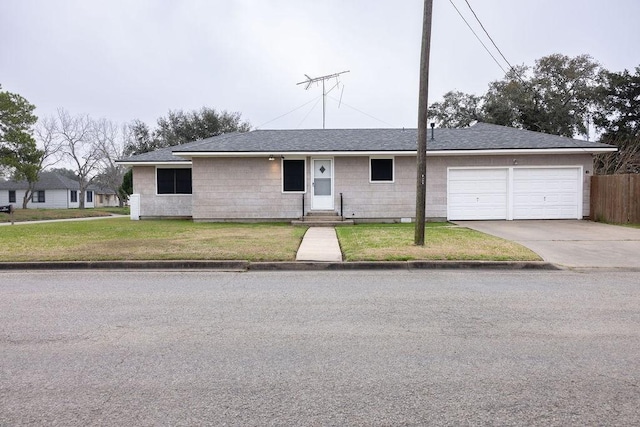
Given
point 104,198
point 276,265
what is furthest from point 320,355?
point 104,198

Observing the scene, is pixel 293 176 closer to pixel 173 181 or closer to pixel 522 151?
pixel 173 181

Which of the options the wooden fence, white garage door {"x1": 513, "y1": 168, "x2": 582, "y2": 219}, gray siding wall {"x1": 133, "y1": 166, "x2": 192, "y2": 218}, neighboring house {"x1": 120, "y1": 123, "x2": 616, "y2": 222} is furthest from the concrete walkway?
the wooden fence

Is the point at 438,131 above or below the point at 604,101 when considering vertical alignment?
below

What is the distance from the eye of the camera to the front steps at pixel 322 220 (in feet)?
54.4

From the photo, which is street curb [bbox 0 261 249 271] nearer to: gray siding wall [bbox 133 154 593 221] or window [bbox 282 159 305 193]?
gray siding wall [bbox 133 154 593 221]

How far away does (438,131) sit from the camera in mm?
20844

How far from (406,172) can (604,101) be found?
25051mm

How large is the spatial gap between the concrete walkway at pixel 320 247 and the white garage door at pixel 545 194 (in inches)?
342

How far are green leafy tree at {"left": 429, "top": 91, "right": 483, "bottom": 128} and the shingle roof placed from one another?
16558mm

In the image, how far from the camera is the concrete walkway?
9.12m

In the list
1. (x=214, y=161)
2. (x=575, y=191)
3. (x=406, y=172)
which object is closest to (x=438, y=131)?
(x=406, y=172)

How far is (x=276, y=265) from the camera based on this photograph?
8680mm

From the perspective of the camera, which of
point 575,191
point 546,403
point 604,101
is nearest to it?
point 546,403

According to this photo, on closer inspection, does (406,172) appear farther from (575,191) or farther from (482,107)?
(482,107)
